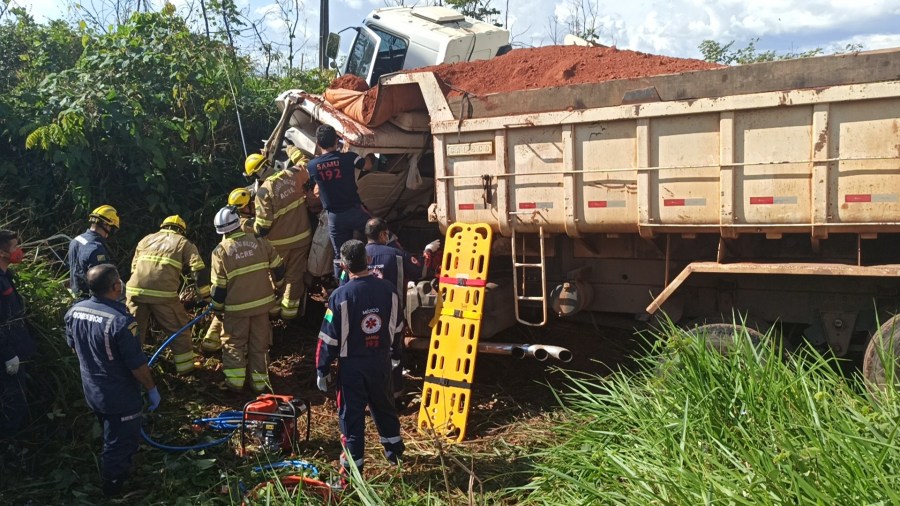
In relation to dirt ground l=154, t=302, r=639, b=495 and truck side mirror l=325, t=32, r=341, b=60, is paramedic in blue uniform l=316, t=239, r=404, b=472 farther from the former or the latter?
truck side mirror l=325, t=32, r=341, b=60

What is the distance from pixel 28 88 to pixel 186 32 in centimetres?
184

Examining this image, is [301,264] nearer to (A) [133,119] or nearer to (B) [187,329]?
(B) [187,329]

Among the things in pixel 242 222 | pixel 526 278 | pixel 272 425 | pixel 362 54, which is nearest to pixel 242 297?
pixel 242 222

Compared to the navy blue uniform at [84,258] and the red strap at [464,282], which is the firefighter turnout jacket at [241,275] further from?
the red strap at [464,282]

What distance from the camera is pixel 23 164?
25.0ft

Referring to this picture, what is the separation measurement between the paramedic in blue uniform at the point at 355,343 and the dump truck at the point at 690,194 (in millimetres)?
1230

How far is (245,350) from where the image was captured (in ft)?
19.6

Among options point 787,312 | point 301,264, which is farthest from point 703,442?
point 301,264

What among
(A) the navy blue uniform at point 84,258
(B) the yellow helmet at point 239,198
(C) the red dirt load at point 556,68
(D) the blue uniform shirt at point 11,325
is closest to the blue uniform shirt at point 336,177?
(B) the yellow helmet at point 239,198

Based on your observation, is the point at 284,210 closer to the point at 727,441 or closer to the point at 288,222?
the point at 288,222

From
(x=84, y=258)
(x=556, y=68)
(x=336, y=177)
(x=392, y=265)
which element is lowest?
(x=392, y=265)

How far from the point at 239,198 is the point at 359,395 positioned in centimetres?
272

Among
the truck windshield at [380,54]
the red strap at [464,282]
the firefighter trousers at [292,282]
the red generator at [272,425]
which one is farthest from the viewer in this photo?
the truck windshield at [380,54]

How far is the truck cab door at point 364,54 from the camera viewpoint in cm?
911
